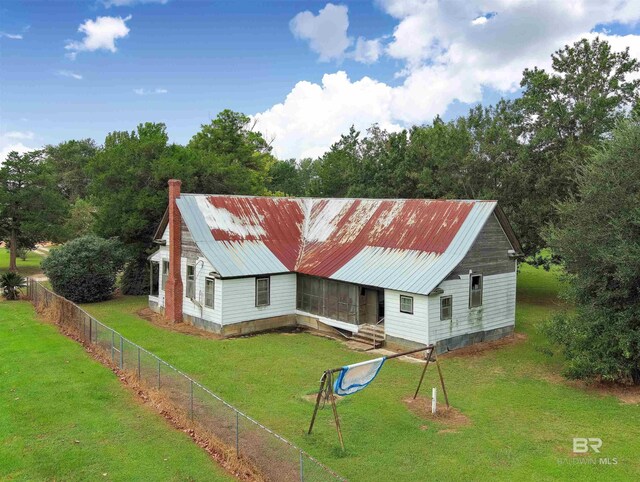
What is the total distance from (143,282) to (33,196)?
16.6 metres

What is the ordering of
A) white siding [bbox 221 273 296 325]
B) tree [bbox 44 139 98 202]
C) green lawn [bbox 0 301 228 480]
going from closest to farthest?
green lawn [bbox 0 301 228 480] < white siding [bbox 221 273 296 325] < tree [bbox 44 139 98 202]

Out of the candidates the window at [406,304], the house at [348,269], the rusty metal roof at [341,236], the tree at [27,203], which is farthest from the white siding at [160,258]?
the tree at [27,203]

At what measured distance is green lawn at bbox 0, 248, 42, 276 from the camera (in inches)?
1874

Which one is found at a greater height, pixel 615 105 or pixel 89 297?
pixel 615 105

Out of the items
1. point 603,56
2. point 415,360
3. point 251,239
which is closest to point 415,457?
point 415,360

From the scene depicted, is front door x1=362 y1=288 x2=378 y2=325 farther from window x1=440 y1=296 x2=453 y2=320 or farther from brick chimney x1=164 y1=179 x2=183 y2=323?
brick chimney x1=164 y1=179 x2=183 y2=323

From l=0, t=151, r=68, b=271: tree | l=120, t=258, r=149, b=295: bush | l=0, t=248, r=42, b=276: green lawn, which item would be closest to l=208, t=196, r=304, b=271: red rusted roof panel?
l=120, t=258, r=149, b=295: bush

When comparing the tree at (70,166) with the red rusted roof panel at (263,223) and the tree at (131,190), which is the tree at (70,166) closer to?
the tree at (131,190)

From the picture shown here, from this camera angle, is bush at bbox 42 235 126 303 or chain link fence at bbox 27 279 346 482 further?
bush at bbox 42 235 126 303

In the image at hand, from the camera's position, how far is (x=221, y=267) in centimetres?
2436

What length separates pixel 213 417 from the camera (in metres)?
14.1

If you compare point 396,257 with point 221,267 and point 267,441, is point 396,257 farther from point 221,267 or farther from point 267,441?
point 267,441

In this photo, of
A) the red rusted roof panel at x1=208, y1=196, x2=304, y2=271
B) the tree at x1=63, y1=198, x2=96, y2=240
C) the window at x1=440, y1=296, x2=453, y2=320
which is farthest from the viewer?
the tree at x1=63, y1=198, x2=96, y2=240

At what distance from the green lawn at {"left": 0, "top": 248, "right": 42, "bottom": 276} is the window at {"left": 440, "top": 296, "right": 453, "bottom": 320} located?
3943 centimetres
